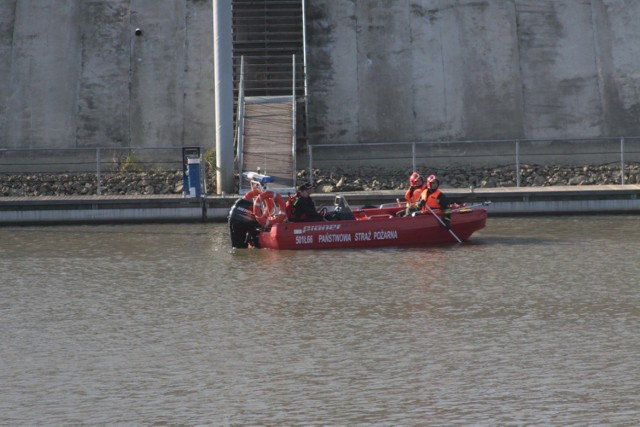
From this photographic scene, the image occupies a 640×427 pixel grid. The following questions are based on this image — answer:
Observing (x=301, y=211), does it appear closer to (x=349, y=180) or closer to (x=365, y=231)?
(x=365, y=231)

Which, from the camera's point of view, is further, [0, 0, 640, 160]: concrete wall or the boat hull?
[0, 0, 640, 160]: concrete wall

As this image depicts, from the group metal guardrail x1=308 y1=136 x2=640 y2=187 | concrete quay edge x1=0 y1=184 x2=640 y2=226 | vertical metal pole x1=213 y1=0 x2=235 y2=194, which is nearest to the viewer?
concrete quay edge x1=0 y1=184 x2=640 y2=226

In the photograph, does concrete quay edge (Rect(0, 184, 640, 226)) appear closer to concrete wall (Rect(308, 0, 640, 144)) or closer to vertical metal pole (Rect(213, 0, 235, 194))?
vertical metal pole (Rect(213, 0, 235, 194))

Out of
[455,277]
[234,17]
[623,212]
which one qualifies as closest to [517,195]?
[623,212]

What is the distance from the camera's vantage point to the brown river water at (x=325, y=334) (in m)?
12.1

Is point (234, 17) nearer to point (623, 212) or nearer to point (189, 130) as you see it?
point (189, 130)

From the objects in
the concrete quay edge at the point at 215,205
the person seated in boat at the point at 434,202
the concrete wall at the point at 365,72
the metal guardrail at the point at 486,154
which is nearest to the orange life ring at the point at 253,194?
the person seated in boat at the point at 434,202

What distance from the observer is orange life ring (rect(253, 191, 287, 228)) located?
23359 mm

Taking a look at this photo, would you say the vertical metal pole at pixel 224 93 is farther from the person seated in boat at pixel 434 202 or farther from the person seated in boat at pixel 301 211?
the person seated in boat at pixel 434 202

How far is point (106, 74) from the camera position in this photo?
116 feet

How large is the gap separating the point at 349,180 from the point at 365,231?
8.06m

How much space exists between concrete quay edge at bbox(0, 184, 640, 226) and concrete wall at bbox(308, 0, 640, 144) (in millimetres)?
7054

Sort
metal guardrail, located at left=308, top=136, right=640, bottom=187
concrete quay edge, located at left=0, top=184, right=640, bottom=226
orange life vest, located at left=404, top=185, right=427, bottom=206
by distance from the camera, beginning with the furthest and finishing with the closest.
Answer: metal guardrail, located at left=308, top=136, right=640, bottom=187 → concrete quay edge, located at left=0, top=184, right=640, bottom=226 → orange life vest, located at left=404, top=185, right=427, bottom=206

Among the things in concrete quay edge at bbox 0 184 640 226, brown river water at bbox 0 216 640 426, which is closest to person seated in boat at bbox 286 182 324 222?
brown river water at bbox 0 216 640 426
